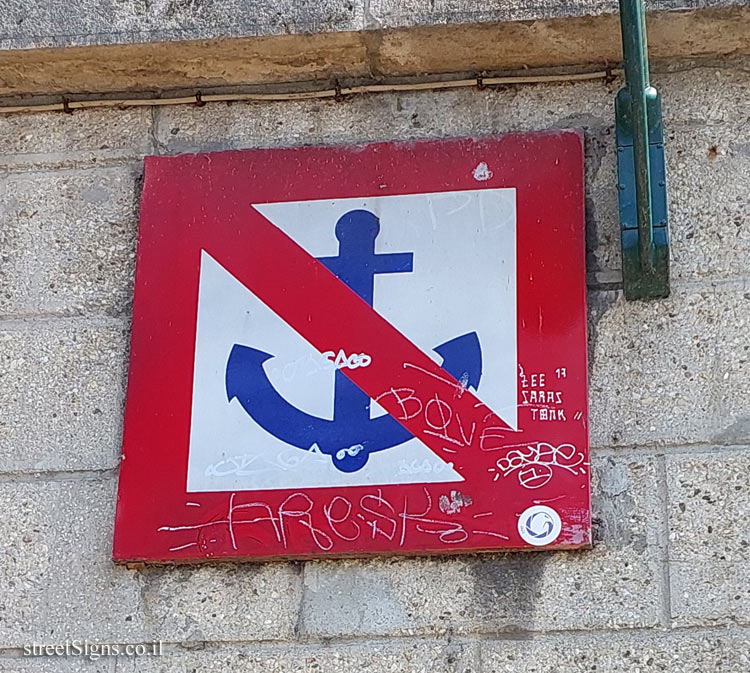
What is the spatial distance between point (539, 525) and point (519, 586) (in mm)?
117

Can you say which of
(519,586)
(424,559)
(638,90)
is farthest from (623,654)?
(638,90)

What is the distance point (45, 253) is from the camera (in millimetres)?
2969

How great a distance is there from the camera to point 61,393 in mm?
2838

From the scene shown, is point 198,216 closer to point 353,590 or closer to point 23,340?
point 23,340

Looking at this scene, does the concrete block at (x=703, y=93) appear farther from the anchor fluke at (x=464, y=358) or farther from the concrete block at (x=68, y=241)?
the concrete block at (x=68, y=241)

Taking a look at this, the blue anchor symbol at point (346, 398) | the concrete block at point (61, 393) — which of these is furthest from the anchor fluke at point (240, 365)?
the concrete block at point (61, 393)

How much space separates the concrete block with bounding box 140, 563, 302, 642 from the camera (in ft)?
8.56

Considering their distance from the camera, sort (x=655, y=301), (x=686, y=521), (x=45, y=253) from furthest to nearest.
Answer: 1. (x=45, y=253)
2. (x=655, y=301)
3. (x=686, y=521)

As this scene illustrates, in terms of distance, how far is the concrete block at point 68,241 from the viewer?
2918mm

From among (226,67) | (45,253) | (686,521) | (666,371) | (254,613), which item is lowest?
(254,613)

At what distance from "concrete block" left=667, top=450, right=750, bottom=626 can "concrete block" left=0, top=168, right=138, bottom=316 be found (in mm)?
1163

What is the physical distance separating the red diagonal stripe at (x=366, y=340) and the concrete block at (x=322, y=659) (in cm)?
33

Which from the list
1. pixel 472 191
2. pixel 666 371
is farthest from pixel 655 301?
pixel 472 191

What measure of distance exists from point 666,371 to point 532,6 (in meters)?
0.78
